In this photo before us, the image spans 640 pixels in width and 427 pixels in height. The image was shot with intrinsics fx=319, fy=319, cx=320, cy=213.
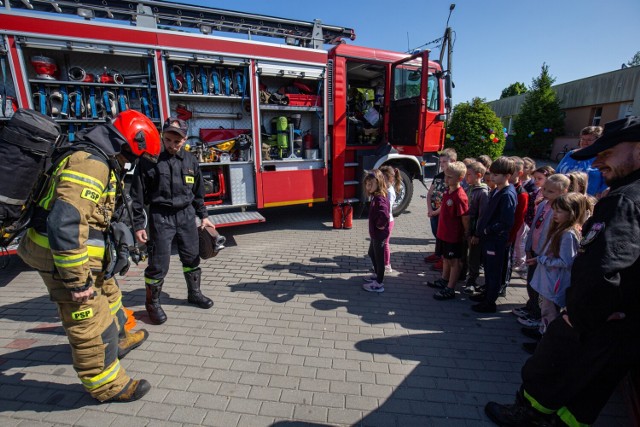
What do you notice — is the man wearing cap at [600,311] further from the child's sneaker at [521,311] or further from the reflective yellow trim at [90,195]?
the reflective yellow trim at [90,195]

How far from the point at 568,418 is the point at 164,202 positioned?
135 inches

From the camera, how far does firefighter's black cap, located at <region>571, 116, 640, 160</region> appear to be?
1.54 m

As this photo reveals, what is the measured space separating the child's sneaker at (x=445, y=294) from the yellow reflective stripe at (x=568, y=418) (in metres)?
1.85

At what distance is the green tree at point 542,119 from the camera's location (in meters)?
21.5

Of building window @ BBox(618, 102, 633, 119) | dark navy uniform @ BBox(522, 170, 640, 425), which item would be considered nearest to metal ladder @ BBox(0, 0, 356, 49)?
dark navy uniform @ BBox(522, 170, 640, 425)

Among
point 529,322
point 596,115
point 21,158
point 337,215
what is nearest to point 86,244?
point 21,158

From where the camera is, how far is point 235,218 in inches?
216

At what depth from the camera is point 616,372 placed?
64.6 inches

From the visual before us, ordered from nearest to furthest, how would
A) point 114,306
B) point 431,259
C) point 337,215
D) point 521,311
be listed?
point 114,306, point 521,311, point 431,259, point 337,215

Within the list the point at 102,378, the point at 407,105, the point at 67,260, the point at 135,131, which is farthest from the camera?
the point at 407,105

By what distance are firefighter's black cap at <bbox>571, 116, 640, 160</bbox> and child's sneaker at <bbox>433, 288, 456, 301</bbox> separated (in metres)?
2.35

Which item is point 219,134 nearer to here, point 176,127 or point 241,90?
point 241,90

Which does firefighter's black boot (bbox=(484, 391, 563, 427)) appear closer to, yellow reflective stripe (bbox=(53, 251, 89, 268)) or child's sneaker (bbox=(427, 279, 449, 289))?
child's sneaker (bbox=(427, 279, 449, 289))


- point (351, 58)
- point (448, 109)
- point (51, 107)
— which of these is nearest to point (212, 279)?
point (51, 107)
